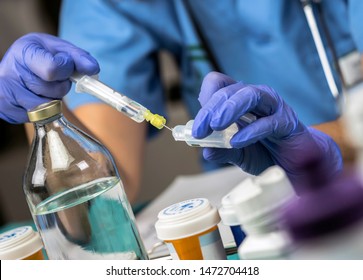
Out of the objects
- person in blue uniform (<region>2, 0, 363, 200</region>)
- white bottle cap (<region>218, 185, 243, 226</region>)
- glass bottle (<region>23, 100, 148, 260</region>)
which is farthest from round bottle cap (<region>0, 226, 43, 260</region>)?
person in blue uniform (<region>2, 0, 363, 200</region>)

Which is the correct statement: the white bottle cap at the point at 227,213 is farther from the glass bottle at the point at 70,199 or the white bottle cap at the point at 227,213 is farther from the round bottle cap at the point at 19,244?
the round bottle cap at the point at 19,244

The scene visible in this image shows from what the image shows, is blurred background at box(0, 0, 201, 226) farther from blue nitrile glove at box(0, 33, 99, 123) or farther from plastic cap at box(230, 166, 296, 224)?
plastic cap at box(230, 166, 296, 224)

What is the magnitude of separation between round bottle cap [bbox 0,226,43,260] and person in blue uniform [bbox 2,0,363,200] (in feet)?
1.91

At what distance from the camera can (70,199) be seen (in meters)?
0.69

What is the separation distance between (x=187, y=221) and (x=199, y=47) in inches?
33.6

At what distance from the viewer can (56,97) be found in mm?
800

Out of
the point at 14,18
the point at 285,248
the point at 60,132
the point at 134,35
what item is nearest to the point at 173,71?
the point at 14,18

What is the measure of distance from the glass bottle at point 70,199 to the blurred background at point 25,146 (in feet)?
4.78

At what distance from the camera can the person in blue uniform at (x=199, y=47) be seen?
1.33m

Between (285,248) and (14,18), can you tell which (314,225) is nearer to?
(285,248)

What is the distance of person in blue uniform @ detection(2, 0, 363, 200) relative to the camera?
133 centimetres

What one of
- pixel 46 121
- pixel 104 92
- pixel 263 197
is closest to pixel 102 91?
pixel 104 92

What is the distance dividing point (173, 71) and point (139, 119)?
5.66ft

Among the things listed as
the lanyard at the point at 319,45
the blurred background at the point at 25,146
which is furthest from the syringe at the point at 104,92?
the blurred background at the point at 25,146
